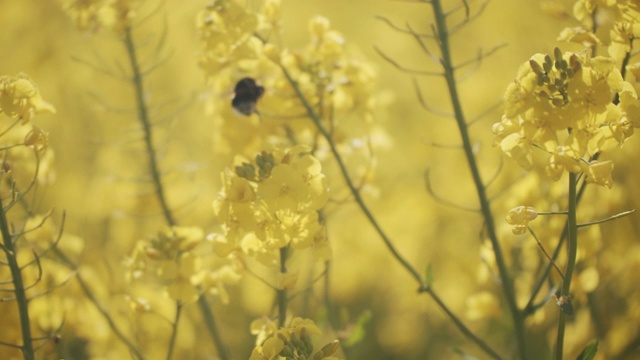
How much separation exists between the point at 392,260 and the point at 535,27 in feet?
7.23

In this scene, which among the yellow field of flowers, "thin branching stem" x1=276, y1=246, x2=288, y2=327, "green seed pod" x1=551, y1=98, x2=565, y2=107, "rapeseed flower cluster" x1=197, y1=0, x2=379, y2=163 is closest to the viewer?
"green seed pod" x1=551, y1=98, x2=565, y2=107

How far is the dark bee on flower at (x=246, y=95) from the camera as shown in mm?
1662

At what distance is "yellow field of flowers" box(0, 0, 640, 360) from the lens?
1.25m

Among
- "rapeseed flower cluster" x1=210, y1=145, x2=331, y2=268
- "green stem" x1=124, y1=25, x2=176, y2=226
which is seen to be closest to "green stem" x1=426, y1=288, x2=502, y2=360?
"rapeseed flower cluster" x1=210, y1=145, x2=331, y2=268

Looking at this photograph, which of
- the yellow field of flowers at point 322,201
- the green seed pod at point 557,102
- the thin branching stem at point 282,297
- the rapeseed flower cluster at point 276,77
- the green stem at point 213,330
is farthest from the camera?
the green stem at point 213,330

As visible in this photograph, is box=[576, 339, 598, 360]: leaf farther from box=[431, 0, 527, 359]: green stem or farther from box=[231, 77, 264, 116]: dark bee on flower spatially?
box=[231, 77, 264, 116]: dark bee on flower

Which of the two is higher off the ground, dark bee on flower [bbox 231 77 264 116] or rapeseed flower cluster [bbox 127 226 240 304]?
dark bee on flower [bbox 231 77 264 116]

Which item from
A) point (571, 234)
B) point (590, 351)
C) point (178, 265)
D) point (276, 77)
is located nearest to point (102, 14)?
point (276, 77)

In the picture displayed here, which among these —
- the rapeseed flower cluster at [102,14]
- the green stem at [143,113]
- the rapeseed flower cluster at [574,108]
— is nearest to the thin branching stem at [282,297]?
the rapeseed flower cluster at [574,108]

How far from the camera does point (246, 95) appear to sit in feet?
5.50

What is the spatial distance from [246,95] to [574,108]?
0.83m

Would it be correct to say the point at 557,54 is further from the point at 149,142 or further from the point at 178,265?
the point at 149,142

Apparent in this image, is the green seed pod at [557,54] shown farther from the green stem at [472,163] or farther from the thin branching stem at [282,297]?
the thin branching stem at [282,297]

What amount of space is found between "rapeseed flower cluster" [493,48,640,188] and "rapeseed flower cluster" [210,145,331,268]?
0.39 meters
